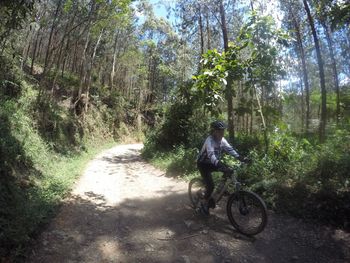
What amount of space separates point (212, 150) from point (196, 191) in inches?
54.6

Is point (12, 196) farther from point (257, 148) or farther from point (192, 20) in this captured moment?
point (192, 20)

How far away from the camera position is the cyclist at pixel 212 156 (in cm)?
576

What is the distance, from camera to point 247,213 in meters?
5.52

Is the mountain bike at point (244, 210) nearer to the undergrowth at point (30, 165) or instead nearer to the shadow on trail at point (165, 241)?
the shadow on trail at point (165, 241)

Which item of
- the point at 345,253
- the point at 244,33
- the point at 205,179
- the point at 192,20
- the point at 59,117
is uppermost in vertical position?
the point at 192,20

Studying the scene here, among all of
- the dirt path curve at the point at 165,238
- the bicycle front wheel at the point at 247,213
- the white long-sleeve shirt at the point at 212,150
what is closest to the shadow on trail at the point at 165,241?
the dirt path curve at the point at 165,238

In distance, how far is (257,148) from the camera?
9953mm

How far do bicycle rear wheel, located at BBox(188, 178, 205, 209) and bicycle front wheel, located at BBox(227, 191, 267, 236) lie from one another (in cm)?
87

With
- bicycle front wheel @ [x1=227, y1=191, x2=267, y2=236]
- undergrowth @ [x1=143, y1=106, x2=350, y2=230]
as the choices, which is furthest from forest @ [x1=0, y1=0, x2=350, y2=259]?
bicycle front wheel @ [x1=227, y1=191, x2=267, y2=236]

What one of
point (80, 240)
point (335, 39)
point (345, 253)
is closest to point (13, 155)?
point (80, 240)

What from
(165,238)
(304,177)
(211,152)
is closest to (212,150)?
(211,152)

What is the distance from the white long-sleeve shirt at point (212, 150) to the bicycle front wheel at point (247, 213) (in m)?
0.75

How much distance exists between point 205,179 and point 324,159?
8.68 feet

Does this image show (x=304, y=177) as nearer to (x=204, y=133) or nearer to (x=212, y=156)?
(x=212, y=156)
